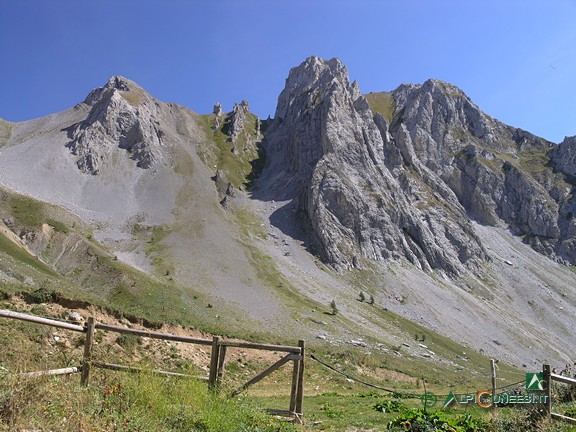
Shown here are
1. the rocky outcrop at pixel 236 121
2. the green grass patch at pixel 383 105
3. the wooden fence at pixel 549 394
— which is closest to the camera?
the wooden fence at pixel 549 394

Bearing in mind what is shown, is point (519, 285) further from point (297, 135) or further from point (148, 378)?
point (148, 378)

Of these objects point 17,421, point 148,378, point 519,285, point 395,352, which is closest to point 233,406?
point 148,378

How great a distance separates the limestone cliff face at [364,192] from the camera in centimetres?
10825

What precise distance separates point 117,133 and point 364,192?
80.1 m

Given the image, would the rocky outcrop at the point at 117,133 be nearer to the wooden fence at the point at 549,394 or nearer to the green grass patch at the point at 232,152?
the green grass patch at the point at 232,152

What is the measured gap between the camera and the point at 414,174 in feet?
469

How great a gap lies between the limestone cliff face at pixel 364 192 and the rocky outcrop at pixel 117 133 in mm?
46683

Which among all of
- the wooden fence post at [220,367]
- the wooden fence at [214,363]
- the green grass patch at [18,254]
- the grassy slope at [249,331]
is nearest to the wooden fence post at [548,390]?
the grassy slope at [249,331]

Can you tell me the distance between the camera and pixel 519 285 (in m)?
111

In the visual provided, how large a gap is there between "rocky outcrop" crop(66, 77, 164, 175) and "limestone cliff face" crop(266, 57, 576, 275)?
44365 mm

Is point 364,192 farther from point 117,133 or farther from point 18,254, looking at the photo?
point 18,254

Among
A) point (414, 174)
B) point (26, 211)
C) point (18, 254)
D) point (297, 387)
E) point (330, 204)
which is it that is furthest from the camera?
point (414, 174)

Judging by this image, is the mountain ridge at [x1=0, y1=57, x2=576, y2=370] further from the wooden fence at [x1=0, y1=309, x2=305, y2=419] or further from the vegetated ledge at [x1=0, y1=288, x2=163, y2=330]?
the wooden fence at [x1=0, y1=309, x2=305, y2=419]

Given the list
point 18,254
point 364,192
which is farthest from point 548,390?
point 364,192
